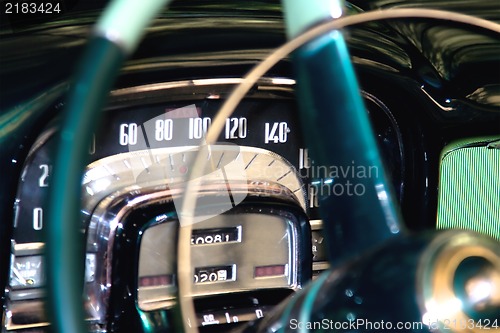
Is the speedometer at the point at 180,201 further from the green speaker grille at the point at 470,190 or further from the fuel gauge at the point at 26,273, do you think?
the green speaker grille at the point at 470,190

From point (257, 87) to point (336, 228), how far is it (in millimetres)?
368

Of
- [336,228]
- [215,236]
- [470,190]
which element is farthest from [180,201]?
[470,190]

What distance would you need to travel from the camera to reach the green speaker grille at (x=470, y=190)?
1181mm

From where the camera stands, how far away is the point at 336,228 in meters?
0.69

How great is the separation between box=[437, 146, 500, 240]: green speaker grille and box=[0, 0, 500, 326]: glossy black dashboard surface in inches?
1.2

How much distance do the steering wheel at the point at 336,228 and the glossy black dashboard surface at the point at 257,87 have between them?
76 mm

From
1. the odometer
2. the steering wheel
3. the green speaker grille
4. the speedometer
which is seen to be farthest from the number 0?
the green speaker grille

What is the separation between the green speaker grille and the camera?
1.18m

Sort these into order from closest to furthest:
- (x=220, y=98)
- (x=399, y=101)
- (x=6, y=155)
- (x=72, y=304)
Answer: (x=72, y=304), (x=6, y=155), (x=220, y=98), (x=399, y=101)

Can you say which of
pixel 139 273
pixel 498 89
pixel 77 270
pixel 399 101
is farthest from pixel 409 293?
pixel 498 89

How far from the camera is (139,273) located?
0.94 m

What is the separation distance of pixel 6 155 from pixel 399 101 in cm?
53

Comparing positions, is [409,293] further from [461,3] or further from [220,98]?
[461,3]

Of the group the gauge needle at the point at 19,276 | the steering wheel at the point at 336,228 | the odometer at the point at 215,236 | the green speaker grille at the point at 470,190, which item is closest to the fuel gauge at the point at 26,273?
the gauge needle at the point at 19,276
